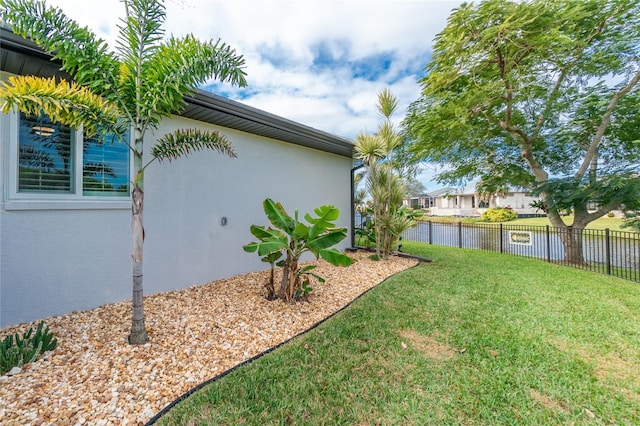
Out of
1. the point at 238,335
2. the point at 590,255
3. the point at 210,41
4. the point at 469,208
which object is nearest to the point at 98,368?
the point at 238,335

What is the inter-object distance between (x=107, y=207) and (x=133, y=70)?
96.1 inches

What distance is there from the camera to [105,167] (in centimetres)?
436

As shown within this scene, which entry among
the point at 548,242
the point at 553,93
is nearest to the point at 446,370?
the point at 548,242

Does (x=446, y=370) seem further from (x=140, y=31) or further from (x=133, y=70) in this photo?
(x=140, y=31)

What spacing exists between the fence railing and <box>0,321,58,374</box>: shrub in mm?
12628

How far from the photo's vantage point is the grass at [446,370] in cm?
225

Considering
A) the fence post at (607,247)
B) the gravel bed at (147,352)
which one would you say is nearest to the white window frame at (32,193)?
the gravel bed at (147,352)

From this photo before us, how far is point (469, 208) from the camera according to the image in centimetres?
3525

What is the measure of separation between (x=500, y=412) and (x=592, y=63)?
41.4 feet

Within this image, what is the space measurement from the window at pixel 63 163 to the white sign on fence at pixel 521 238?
1347cm

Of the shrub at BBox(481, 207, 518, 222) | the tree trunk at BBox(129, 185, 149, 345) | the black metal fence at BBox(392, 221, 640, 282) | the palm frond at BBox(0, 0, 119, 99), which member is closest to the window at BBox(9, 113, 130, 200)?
the palm frond at BBox(0, 0, 119, 99)

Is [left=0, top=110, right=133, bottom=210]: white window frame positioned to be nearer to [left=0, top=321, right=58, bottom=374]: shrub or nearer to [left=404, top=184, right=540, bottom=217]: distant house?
[left=0, top=321, right=58, bottom=374]: shrub

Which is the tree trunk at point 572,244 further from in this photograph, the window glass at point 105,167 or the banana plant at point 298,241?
the window glass at point 105,167

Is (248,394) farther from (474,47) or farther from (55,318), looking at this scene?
(474,47)
